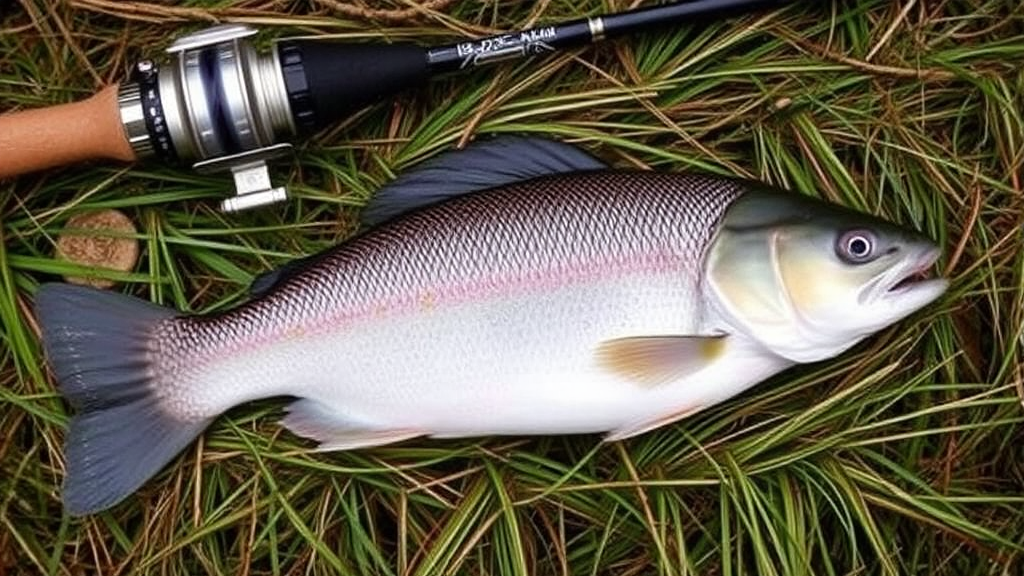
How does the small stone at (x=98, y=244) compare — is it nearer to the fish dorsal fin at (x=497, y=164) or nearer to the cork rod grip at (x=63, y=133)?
the cork rod grip at (x=63, y=133)

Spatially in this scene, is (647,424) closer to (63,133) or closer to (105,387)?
(105,387)

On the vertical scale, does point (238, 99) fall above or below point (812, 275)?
above

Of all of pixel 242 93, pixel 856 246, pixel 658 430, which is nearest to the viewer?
pixel 856 246

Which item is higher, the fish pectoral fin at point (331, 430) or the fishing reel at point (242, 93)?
the fishing reel at point (242, 93)

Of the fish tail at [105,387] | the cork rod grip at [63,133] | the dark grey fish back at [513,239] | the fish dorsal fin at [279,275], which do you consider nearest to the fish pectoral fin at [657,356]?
the dark grey fish back at [513,239]

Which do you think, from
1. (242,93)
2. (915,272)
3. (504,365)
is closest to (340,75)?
(242,93)

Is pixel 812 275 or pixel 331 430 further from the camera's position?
pixel 331 430
